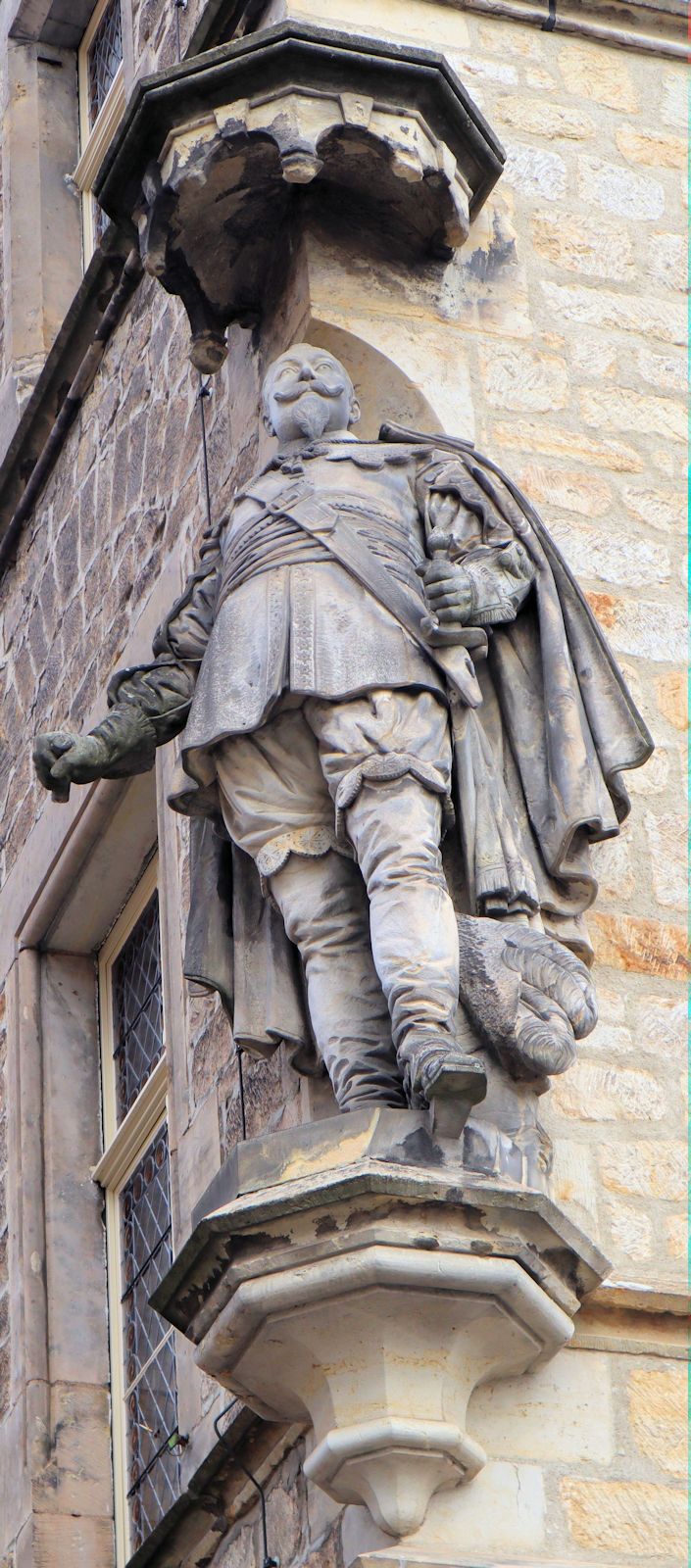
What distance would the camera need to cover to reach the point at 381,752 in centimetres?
655

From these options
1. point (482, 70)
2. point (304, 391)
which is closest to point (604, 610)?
point (304, 391)

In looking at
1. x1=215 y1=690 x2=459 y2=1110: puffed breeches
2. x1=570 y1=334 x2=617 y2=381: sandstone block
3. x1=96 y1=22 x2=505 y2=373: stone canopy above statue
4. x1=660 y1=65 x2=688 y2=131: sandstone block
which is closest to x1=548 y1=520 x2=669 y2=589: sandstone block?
x1=570 y1=334 x2=617 y2=381: sandstone block

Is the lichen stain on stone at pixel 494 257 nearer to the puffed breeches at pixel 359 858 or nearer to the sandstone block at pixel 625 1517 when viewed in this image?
the puffed breeches at pixel 359 858

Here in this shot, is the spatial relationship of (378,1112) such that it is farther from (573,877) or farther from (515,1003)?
(573,877)

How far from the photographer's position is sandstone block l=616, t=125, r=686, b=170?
27.3 ft

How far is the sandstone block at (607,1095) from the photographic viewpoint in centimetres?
678

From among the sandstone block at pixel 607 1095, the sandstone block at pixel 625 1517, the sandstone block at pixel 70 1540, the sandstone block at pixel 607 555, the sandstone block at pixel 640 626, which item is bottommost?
the sandstone block at pixel 70 1540

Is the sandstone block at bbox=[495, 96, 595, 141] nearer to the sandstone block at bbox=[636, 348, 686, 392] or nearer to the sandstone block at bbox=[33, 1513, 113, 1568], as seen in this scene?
the sandstone block at bbox=[636, 348, 686, 392]

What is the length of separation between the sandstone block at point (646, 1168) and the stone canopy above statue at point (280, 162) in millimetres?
2154

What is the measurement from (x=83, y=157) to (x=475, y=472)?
438cm

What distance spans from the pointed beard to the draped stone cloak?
32 centimetres

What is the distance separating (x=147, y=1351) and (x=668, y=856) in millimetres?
2269

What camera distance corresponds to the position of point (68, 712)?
31.9 ft

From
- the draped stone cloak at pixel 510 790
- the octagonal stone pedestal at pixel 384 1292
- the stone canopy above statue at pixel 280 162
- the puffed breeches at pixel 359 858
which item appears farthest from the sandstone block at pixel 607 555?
the octagonal stone pedestal at pixel 384 1292
